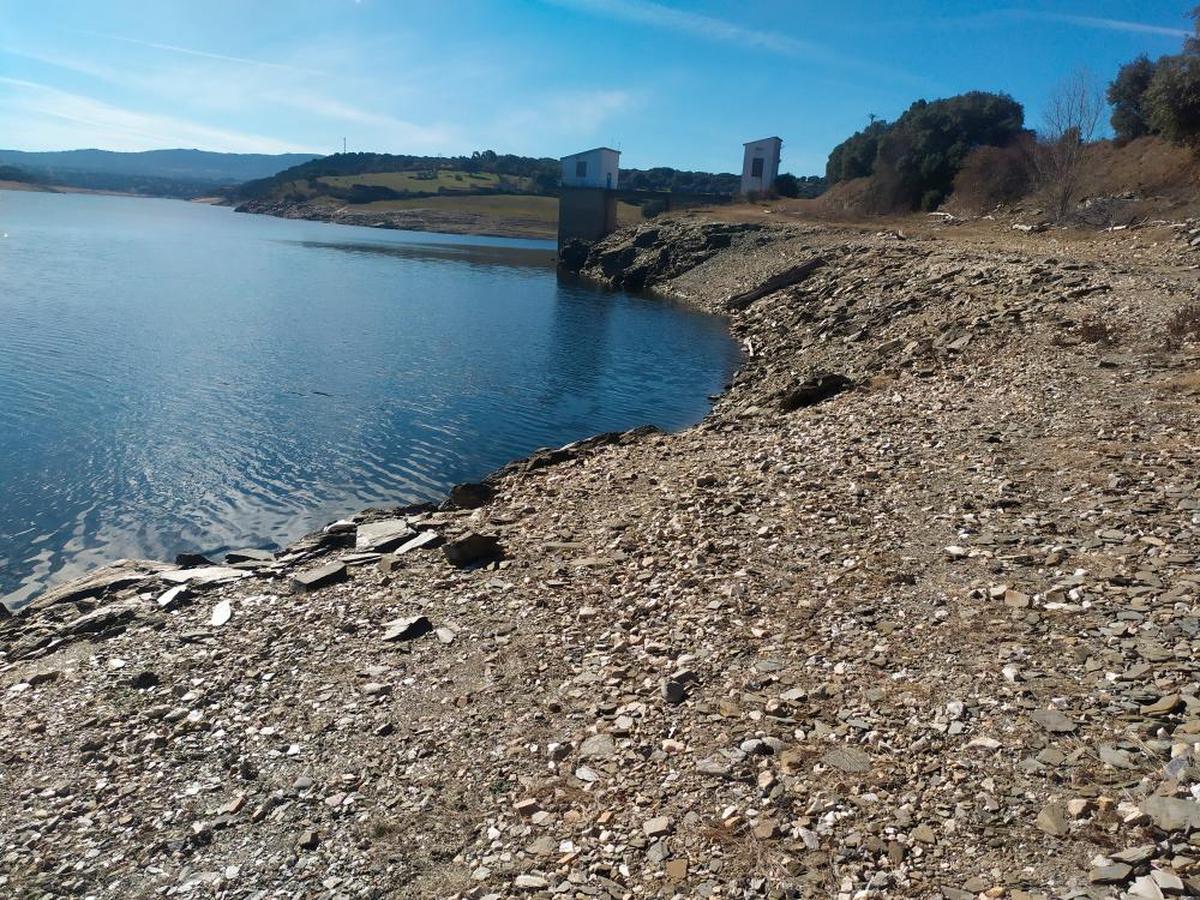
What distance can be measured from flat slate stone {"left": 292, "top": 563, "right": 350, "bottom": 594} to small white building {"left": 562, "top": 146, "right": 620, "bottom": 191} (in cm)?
10074

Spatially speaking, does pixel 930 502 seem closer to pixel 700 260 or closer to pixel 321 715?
pixel 321 715

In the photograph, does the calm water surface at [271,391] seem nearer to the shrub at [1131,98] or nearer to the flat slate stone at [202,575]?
the flat slate stone at [202,575]

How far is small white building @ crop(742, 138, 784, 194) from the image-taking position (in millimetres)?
105875

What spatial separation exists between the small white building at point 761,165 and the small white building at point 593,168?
55.6 feet

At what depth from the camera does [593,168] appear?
11056 centimetres

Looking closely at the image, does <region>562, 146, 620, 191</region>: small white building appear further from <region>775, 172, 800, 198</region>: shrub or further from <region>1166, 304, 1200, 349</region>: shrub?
<region>1166, 304, 1200, 349</region>: shrub

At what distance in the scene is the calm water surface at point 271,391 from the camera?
66.2 feet

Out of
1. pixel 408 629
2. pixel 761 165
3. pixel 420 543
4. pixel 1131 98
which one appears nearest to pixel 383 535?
pixel 420 543

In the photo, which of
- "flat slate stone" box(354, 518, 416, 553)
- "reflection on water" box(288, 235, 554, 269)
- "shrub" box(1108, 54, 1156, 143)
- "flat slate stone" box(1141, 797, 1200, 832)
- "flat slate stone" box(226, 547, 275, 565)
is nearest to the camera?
"flat slate stone" box(1141, 797, 1200, 832)

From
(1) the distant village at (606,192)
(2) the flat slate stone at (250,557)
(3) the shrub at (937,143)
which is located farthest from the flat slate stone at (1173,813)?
(1) the distant village at (606,192)

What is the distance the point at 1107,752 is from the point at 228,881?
7.51m

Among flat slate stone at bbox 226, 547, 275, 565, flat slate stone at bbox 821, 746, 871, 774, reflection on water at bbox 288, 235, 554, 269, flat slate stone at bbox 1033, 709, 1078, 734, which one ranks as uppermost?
reflection on water at bbox 288, 235, 554, 269

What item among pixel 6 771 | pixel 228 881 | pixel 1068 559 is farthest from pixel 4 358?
pixel 1068 559

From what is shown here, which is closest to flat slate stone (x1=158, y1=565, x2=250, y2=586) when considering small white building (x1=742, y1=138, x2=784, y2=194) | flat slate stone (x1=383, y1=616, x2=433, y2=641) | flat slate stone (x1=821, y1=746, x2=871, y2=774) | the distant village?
flat slate stone (x1=383, y1=616, x2=433, y2=641)
